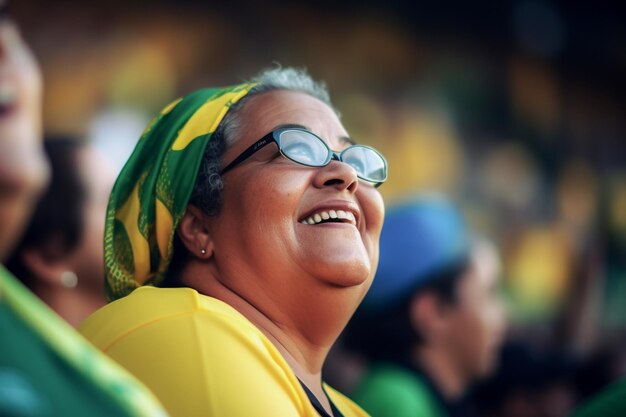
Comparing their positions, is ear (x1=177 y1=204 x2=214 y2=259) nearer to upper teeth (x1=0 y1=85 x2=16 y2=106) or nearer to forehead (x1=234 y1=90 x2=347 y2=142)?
forehead (x1=234 y1=90 x2=347 y2=142)

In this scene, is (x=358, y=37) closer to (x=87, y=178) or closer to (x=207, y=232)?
(x=87, y=178)

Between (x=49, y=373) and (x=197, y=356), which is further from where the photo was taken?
(x=197, y=356)

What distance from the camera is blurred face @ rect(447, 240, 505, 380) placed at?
14.3 ft

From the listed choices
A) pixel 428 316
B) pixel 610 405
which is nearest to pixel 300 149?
pixel 610 405

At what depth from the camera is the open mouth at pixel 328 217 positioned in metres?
2.40

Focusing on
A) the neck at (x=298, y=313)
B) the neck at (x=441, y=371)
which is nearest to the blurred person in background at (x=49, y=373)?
the neck at (x=298, y=313)

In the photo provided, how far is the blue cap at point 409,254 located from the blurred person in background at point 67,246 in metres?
1.28

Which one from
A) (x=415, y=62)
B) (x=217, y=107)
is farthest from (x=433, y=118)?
(x=217, y=107)

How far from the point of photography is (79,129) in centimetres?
456

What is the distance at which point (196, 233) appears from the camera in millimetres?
2477

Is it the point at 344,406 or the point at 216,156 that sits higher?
the point at 216,156

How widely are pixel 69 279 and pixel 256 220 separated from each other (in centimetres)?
173

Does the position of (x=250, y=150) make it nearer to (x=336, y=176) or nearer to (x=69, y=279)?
(x=336, y=176)

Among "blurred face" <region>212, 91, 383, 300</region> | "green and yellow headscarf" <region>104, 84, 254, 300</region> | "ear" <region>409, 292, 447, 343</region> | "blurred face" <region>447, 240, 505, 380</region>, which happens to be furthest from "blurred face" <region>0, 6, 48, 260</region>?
"blurred face" <region>447, 240, 505, 380</region>
